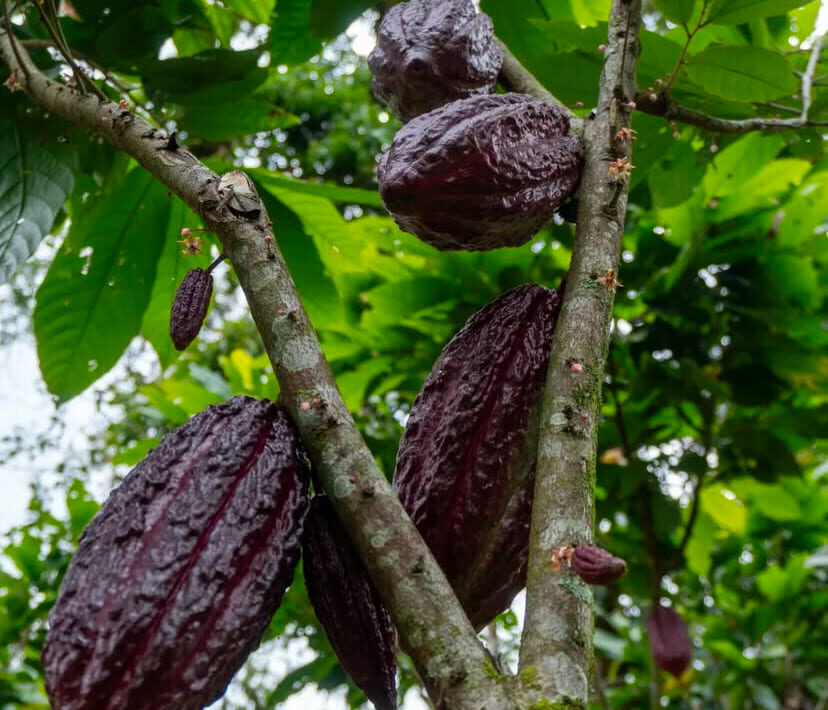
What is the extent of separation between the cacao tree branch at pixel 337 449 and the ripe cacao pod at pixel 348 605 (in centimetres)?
6

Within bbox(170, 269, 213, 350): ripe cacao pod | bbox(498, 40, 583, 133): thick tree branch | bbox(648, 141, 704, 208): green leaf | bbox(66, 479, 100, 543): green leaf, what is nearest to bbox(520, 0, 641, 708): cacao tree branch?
bbox(498, 40, 583, 133): thick tree branch

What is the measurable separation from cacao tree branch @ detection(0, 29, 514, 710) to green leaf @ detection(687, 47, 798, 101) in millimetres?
773

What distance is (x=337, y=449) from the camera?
0.82m

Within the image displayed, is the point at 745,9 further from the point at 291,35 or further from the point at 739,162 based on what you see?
the point at 739,162

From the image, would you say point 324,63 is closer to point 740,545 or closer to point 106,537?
point 740,545

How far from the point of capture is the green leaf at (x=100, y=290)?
1.64 meters

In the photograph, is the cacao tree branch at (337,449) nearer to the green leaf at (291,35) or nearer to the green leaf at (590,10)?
the green leaf at (291,35)

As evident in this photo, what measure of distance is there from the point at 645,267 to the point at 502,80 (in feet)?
3.78

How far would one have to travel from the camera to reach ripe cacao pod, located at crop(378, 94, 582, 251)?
1.02 metres

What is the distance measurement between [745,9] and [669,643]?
142cm

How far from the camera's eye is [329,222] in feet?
6.07

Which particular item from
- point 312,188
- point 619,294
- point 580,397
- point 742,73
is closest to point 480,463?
point 580,397

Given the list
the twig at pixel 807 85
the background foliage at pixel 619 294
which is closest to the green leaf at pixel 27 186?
the background foliage at pixel 619 294

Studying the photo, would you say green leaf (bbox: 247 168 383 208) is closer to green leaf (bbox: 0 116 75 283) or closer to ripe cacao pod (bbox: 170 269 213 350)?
green leaf (bbox: 0 116 75 283)
